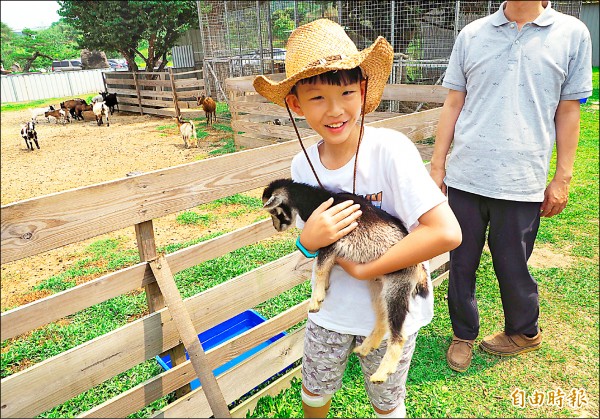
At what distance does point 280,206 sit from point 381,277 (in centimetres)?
56

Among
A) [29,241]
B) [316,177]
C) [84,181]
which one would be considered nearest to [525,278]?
[316,177]

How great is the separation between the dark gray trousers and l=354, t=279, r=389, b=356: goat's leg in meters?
1.42

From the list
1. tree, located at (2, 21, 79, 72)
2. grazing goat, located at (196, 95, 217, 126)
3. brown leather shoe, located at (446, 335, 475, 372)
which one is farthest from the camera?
grazing goat, located at (196, 95, 217, 126)

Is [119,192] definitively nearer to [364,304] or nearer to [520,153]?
[364,304]

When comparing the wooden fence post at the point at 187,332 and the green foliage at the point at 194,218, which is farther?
the green foliage at the point at 194,218

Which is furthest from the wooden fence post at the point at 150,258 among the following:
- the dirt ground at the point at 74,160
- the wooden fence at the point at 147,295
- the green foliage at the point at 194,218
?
the green foliage at the point at 194,218

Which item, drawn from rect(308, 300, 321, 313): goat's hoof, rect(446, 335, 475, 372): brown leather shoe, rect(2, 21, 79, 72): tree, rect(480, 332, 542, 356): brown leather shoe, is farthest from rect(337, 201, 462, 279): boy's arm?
rect(480, 332, 542, 356): brown leather shoe

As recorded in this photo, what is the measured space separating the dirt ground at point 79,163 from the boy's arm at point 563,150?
2.04m

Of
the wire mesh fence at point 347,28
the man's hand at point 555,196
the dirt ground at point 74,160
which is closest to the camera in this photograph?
the dirt ground at point 74,160

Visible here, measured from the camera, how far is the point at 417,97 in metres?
5.67

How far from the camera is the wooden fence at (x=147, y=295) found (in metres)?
1.72

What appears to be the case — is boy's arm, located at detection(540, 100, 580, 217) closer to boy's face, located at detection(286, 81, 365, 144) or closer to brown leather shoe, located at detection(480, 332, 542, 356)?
brown leather shoe, located at detection(480, 332, 542, 356)

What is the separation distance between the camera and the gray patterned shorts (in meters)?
1.77

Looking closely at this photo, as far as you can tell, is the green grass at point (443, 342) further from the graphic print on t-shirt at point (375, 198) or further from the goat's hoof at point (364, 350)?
the graphic print on t-shirt at point (375, 198)
